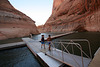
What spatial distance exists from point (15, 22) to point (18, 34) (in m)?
5.20

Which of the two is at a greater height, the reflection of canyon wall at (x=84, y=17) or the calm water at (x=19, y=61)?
the reflection of canyon wall at (x=84, y=17)

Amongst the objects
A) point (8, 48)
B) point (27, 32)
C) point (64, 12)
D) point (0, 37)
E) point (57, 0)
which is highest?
point (57, 0)

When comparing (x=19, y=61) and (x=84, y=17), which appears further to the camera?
(x=84, y=17)

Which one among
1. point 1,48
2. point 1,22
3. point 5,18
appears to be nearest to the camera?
point 1,48

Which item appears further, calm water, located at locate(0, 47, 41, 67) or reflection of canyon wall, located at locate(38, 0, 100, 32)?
reflection of canyon wall, located at locate(38, 0, 100, 32)

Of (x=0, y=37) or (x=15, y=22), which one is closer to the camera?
(x=0, y=37)

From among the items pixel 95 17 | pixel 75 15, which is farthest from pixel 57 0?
pixel 95 17

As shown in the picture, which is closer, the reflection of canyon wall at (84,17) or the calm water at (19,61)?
the calm water at (19,61)

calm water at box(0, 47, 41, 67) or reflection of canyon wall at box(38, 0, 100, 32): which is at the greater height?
reflection of canyon wall at box(38, 0, 100, 32)

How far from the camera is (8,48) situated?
684cm

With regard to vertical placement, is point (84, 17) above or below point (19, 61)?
above

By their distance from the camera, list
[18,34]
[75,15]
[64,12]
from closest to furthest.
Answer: [18,34]
[75,15]
[64,12]

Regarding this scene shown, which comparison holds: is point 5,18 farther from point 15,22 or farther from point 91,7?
point 91,7

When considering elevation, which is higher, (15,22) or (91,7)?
(91,7)
